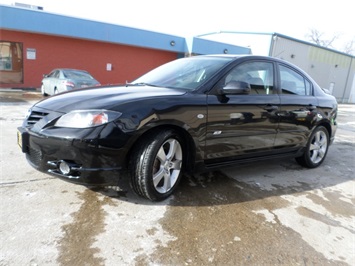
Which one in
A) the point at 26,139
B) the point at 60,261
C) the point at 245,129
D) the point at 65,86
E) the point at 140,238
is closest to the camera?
the point at 60,261

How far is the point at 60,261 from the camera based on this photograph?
2.12m

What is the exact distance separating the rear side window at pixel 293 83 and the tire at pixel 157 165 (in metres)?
1.95

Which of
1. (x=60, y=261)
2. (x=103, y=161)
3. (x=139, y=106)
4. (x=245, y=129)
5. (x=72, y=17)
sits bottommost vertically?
(x=60, y=261)

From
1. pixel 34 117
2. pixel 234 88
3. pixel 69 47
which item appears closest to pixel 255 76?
pixel 234 88

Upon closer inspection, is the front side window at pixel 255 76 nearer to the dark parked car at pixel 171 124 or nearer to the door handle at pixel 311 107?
the dark parked car at pixel 171 124

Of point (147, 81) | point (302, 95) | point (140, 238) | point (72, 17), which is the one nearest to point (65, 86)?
point (72, 17)

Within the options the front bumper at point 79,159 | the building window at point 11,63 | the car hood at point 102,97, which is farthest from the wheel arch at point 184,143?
the building window at point 11,63

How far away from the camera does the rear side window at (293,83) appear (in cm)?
423

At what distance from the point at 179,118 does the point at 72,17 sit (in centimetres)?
1518

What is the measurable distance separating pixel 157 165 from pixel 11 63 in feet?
52.2

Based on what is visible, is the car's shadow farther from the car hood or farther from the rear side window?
the rear side window

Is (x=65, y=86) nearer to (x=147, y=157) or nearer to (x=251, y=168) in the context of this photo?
(x=251, y=168)

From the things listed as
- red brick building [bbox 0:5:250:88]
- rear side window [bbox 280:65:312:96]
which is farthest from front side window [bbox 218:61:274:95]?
red brick building [bbox 0:5:250:88]

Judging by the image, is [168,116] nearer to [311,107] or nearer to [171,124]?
[171,124]
